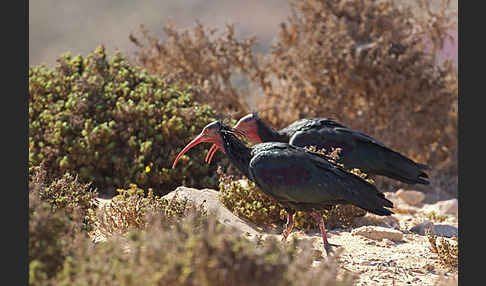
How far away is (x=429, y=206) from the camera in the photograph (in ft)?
31.7

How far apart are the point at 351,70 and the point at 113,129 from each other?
15.1 ft

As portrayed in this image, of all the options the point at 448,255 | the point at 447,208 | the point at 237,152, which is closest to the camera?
the point at 448,255

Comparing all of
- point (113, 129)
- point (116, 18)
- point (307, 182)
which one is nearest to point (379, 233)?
point (307, 182)

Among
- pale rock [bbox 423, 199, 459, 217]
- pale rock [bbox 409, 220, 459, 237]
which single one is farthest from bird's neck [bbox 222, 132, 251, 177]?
pale rock [bbox 423, 199, 459, 217]

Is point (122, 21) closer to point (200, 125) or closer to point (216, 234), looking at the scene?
point (200, 125)

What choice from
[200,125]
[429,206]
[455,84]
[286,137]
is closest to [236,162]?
[286,137]

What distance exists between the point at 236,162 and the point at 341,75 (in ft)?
17.6

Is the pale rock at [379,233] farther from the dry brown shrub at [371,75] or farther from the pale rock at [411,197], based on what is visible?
the dry brown shrub at [371,75]

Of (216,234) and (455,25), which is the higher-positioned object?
(455,25)

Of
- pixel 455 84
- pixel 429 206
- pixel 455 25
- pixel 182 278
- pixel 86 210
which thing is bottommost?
pixel 429 206

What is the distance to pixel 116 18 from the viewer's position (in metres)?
30.1

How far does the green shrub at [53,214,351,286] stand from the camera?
3.10m

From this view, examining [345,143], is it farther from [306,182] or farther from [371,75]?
[371,75]

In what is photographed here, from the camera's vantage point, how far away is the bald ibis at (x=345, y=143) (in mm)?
7254
